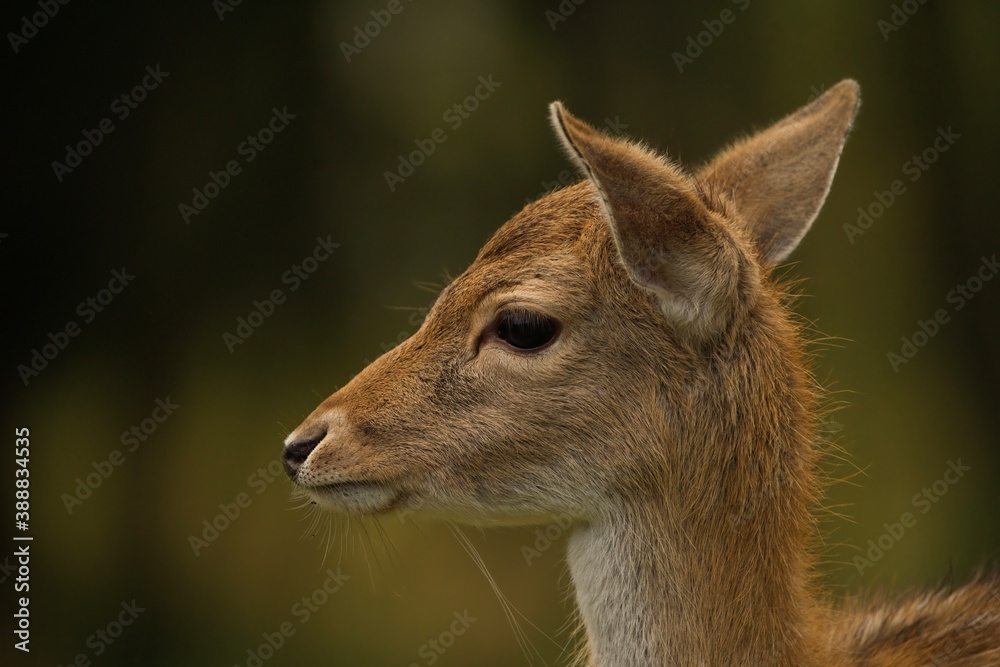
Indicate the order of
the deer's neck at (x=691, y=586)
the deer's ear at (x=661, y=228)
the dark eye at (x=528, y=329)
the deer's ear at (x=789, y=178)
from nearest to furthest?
the deer's ear at (x=661, y=228)
the deer's neck at (x=691, y=586)
the dark eye at (x=528, y=329)
the deer's ear at (x=789, y=178)

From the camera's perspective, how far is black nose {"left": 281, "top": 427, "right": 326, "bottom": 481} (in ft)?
13.5

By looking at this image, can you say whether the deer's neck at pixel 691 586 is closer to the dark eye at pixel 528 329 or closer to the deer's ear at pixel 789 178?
the dark eye at pixel 528 329

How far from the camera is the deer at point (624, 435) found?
3885mm

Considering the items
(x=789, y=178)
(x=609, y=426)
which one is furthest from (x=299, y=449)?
(x=789, y=178)

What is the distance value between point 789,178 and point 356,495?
2357 mm

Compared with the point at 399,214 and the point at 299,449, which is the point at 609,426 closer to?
the point at 299,449

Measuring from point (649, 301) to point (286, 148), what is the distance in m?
8.16

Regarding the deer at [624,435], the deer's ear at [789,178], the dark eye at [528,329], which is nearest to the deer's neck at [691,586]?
the deer at [624,435]

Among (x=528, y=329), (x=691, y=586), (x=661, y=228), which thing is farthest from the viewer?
(x=528, y=329)

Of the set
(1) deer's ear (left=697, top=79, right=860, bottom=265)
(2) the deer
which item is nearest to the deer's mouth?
(2) the deer

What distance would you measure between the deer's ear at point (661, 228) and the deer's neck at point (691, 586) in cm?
70

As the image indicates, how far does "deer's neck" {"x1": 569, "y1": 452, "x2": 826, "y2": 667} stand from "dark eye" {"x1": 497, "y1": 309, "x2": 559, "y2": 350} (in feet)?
2.26

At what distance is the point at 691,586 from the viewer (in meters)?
3.89

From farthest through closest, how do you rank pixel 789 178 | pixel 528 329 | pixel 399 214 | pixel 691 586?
1. pixel 399 214
2. pixel 789 178
3. pixel 528 329
4. pixel 691 586
